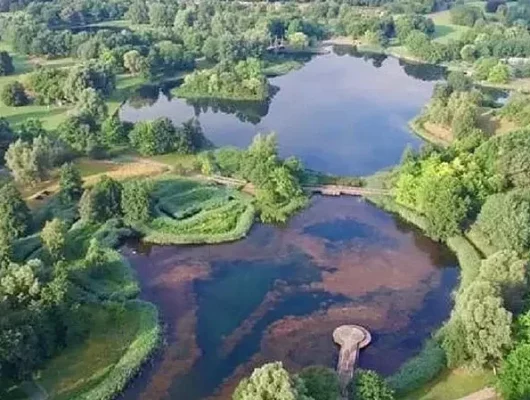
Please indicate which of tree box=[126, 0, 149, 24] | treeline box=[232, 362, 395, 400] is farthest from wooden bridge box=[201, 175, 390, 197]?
tree box=[126, 0, 149, 24]

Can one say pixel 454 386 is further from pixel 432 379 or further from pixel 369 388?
pixel 369 388

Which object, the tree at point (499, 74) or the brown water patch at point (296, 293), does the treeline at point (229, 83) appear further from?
the brown water patch at point (296, 293)

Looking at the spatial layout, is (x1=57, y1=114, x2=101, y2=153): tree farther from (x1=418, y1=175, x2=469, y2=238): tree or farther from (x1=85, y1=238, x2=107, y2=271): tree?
(x1=418, y1=175, x2=469, y2=238): tree

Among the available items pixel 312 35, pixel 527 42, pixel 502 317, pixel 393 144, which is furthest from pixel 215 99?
pixel 502 317

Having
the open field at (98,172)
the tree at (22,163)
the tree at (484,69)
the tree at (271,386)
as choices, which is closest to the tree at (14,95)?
the open field at (98,172)

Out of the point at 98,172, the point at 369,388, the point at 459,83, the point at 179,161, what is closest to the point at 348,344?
the point at 369,388

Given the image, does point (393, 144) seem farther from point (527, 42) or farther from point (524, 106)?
point (527, 42)
